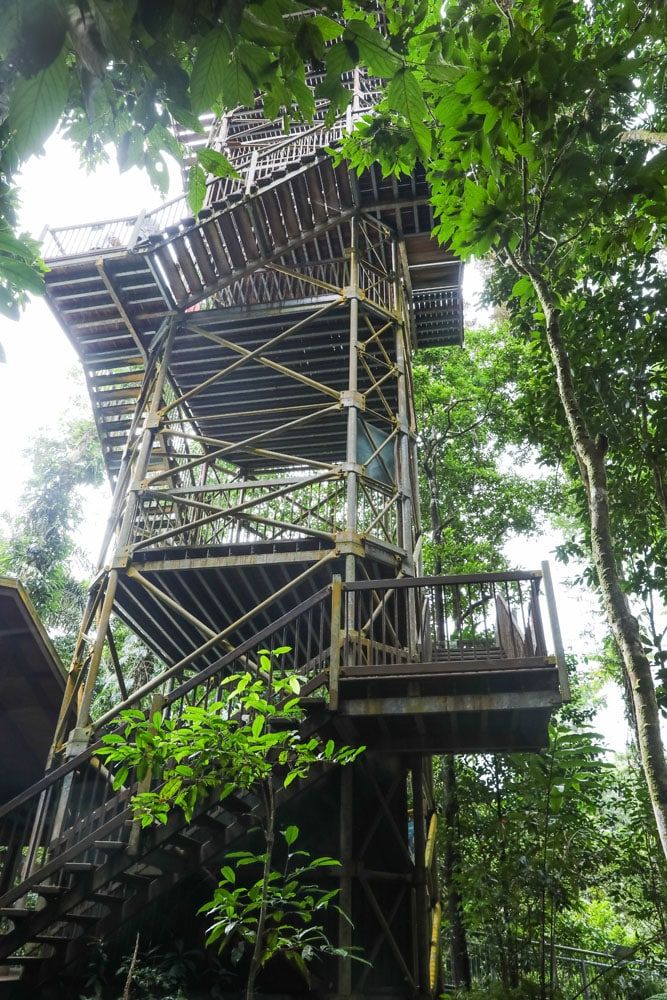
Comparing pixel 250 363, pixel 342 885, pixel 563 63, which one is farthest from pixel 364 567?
pixel 563 63

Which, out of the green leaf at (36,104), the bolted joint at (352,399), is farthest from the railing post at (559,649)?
the green leaf at (36,104)

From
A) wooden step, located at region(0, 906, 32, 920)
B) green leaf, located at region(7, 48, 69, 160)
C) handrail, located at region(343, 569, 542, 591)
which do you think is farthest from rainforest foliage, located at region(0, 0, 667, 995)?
wooden step, located at region(0, 906, 32, 920)

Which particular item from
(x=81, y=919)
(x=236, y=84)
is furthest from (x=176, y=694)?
(x=236, y=84)

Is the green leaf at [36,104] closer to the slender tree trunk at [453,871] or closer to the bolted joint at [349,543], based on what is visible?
the bolted joint at [349,543]

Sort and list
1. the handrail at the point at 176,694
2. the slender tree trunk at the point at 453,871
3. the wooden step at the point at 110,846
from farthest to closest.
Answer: the slender tree trunk at the point at 453,871, the handrail at the point at 176,694, the wooden step at the point at 110,846

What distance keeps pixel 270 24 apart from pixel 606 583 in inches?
133

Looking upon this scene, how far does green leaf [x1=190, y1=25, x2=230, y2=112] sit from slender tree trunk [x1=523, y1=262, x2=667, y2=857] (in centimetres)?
322

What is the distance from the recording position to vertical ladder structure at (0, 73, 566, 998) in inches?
259

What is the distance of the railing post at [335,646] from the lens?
671 cm

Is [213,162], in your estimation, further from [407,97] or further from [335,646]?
[335,646]

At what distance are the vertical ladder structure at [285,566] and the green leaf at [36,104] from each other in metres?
4.51

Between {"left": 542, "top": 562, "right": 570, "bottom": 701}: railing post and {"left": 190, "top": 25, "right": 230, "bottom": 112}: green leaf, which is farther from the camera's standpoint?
{"left": 542, "top": 562, "right": 570, "bottom": 701}: railing post

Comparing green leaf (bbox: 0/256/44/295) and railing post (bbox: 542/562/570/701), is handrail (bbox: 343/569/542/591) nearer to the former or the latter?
railing post (bbox: 542/562/570/701)

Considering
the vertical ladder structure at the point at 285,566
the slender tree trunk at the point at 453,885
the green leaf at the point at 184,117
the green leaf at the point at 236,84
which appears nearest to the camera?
the green leaf at the point at 236,84
